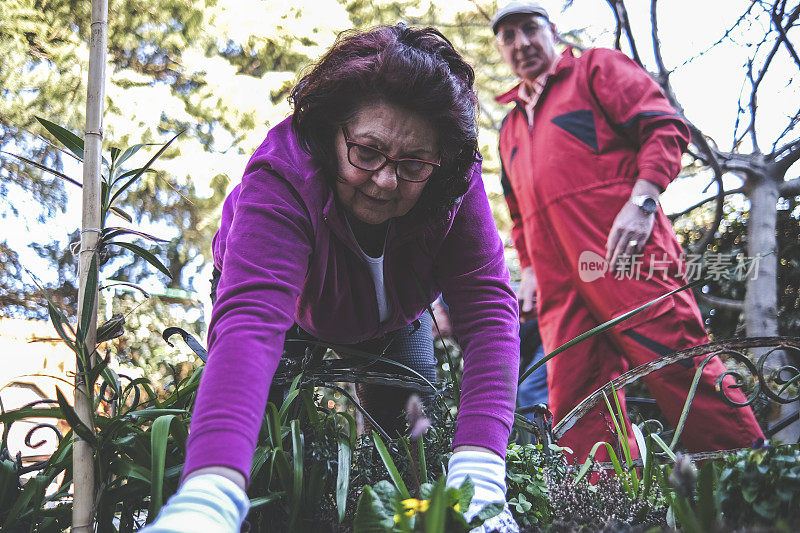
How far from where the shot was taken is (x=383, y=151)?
3.75 feet

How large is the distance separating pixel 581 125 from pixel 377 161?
5.39 ft

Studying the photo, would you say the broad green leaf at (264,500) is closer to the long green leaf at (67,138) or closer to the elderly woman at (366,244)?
the elderly woman at (366,244)

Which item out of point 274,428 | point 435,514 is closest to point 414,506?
point 435,514

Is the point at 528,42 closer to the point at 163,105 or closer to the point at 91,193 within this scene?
the point at 91,193

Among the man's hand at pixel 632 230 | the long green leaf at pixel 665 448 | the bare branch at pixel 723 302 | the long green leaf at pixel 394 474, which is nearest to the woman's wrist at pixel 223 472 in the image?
the long green leaf at pixel 394 474

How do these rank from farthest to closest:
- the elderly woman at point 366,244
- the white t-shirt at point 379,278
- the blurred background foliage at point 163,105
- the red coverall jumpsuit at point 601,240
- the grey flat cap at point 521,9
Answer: the blurred background foliage at point 163,105
the grey flat cap at point 521,9
the red coverall jumpsuit at point 601,240
the white t-shirt at point 379,278
the elderly woman at point 366,244

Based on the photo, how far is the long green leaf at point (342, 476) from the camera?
1.14 m

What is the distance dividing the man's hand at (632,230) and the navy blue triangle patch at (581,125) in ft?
0.93

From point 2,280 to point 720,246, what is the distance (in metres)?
4.82

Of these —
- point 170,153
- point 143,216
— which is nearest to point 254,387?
point 170,153

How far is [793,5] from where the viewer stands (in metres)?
2.82

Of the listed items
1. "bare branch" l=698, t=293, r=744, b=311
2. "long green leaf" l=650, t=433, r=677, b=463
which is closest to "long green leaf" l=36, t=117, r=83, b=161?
"long green leaf" l=650, t=433, r=677, b=463

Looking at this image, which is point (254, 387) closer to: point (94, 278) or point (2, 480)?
point (94, 278)

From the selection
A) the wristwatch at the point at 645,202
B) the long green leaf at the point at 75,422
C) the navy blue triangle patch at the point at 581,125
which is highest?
the navy blue triangle patch at the point at 581,125
